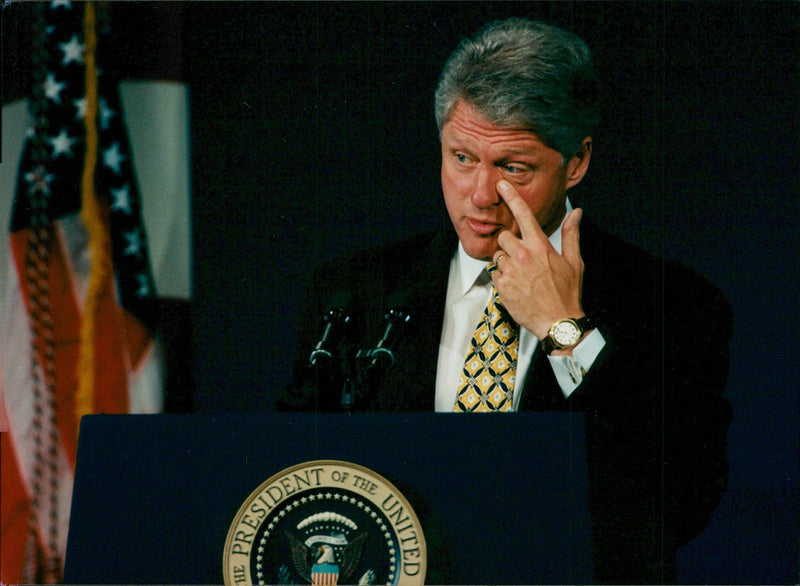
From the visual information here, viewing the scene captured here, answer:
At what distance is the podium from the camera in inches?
63.7

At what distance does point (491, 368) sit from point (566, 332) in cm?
28

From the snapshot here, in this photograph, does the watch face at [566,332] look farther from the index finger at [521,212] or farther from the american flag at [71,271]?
the american flag at [71,271]

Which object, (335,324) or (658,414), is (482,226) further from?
(335,324)

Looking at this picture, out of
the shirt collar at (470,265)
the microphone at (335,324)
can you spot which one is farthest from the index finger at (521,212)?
the microphone at (335,324)

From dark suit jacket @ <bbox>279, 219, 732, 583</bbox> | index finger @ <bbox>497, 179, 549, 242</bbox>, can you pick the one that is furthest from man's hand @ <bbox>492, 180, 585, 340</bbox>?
dark suit jacket @ <bbox>279, 219, 732, 583</bbox>

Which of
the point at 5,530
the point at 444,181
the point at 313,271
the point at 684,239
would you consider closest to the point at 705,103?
the point at 684,239

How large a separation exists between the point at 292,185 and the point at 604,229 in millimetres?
990

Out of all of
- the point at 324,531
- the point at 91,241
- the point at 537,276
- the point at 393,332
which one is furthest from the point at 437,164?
the point at 324,531

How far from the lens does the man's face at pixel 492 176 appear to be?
250 centimetres

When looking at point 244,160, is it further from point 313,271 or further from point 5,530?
point 5,530

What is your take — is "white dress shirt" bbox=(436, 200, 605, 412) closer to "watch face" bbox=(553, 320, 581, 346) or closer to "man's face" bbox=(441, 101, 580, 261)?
"man's face" bbox=(441, 101, 580, 261)

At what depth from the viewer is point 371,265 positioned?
2.80 meters

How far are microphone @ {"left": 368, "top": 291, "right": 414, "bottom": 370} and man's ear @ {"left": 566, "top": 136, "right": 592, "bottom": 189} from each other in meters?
0.96

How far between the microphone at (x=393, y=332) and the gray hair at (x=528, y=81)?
2.83ft
